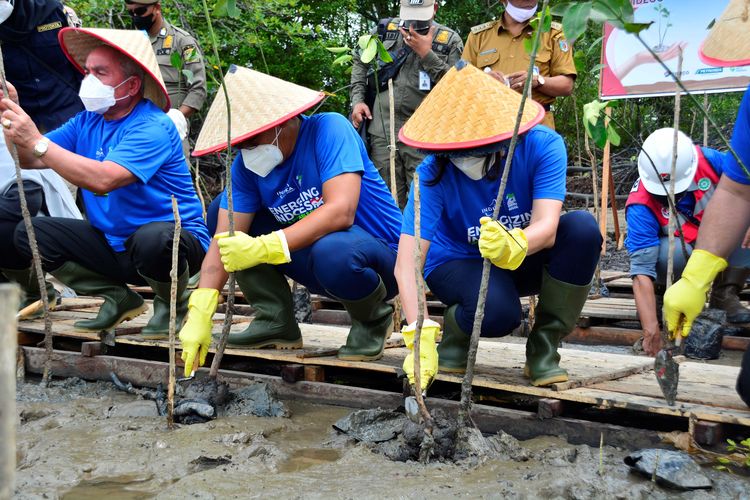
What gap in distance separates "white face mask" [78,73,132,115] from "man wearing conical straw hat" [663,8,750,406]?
2.46 m

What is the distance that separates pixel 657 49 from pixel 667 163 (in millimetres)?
1875

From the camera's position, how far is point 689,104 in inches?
364

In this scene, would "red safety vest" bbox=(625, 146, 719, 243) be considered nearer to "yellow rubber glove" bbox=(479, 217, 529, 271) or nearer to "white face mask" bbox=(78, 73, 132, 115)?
"yellow rubber glove" bbox=(479, 217, 529, 271)

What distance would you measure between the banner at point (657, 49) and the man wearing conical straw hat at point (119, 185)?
330cm

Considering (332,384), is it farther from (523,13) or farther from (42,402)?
(523,13)

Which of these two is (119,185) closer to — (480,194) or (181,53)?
(480,194)

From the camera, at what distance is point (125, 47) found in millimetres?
3623

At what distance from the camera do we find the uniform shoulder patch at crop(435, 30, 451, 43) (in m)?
5.15

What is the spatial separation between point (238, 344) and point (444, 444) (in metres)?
1.41

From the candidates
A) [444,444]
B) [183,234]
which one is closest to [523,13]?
[183,234]

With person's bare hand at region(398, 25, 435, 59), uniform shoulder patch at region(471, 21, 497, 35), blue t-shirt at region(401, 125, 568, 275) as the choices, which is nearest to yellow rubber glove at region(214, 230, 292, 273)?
blue t-shirt at region(401, 125, 568, 275)

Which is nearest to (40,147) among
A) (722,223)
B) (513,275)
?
(513,275)

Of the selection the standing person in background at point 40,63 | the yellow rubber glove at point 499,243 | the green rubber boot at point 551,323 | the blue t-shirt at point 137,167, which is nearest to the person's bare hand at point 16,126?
the blue t-shirt at point 137,167

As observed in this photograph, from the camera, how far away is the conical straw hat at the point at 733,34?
2.57 metres
